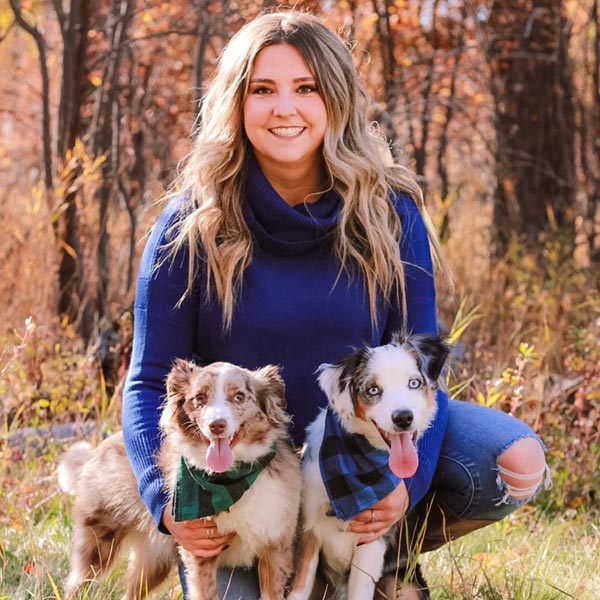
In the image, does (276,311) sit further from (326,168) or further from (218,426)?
(218,426)

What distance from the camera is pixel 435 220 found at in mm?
7531

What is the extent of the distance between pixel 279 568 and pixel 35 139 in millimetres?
7022

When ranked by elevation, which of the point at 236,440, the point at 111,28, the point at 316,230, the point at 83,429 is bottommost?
the point at 83,429

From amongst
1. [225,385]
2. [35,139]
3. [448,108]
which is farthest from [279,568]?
[35,139]

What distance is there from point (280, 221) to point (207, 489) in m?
1.03

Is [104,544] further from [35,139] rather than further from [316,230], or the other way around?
[35,139]

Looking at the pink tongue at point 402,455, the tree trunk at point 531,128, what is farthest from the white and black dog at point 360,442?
the tree trunk at point 531,128

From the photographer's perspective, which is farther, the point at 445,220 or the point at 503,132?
the point at 503,132

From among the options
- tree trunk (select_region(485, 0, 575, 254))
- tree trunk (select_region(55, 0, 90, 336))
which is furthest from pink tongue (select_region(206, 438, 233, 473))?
tree trunk (select_region(485, 0, 575, 254))

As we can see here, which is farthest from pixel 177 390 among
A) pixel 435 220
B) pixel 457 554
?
pixel 435 220

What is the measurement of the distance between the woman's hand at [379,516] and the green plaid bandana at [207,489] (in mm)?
401

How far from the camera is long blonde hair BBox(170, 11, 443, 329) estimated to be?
3.32 meters

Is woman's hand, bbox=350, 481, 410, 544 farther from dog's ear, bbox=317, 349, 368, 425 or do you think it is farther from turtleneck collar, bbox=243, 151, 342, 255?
turtleneck collar, bbox=243, 151, 342, 255

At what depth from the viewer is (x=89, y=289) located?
606 centimetres
